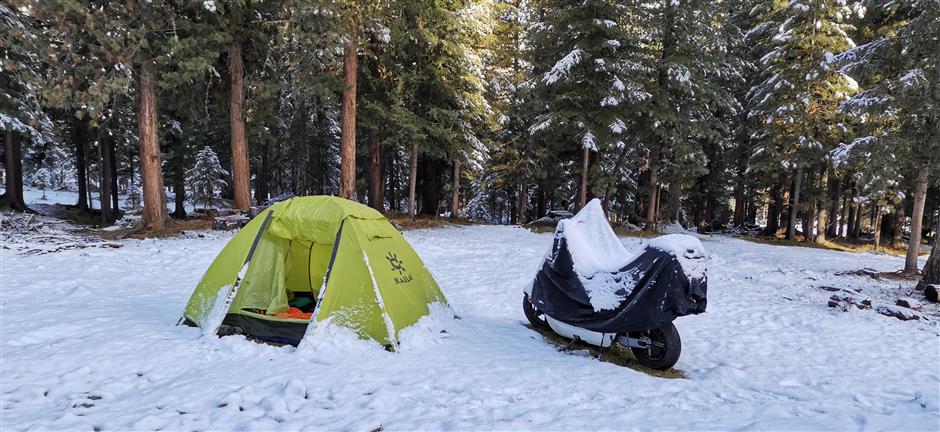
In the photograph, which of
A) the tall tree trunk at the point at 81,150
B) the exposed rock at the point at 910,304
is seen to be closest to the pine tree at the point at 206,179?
the tall tree trunk at the point at 81,150

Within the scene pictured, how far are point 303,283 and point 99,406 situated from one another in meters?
3.41

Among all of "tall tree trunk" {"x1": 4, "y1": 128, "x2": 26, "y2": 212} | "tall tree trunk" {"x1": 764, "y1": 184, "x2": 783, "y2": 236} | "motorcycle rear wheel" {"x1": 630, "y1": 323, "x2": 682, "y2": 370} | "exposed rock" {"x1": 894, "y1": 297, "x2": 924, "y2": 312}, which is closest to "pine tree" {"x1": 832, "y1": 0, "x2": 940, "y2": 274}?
"exposed rock" {"x1": 894, "y1": 297, "x2": 924, "y2": 312}

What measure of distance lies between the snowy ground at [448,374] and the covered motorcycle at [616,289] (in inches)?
16.7

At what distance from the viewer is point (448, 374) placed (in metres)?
4.68

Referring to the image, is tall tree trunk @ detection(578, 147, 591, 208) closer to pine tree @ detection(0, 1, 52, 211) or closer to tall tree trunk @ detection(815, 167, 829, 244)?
tall tree trunk @ detection(815, 167, 829, 244)

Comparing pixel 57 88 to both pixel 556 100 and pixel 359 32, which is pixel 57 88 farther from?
pixel 556 100

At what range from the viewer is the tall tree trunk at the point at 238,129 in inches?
566

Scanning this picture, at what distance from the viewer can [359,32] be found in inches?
552

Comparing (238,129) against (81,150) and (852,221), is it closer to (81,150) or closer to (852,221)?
(81,150)

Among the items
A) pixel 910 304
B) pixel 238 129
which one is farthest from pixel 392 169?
pixel 910 304

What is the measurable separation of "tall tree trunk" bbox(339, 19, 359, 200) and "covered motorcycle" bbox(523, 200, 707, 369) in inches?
398

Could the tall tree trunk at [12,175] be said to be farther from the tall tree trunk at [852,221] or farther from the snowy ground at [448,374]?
the tall tree trunk at [852,221]

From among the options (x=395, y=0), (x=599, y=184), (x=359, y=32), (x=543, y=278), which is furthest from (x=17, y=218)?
(x=599, y=184)

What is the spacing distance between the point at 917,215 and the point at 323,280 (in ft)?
46.6
